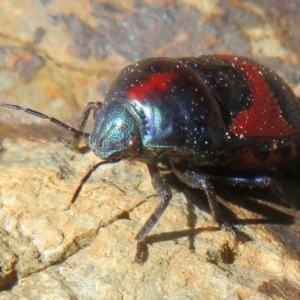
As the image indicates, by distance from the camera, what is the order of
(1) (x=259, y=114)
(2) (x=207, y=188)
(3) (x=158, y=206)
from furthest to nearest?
1. (1) (x=259, y=114)
2. (2) (x=207, y=188)
3. (3) (x=158, y=206)

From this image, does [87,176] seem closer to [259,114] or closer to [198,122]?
[198,122]

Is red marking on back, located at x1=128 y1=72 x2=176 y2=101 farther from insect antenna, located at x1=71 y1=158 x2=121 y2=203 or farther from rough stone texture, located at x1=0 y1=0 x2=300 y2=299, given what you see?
rough stone texture, located at x1=0 y1=0 x2=300 y2=299

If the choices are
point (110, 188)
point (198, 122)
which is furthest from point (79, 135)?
point (198, 122)

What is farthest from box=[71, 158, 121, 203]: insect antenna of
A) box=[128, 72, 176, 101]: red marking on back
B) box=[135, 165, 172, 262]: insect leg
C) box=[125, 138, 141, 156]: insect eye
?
box=[128, 72, 176, 101]: red marking on back

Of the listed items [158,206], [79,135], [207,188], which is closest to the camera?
[158,206]

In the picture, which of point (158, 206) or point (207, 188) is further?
point (207, 188)

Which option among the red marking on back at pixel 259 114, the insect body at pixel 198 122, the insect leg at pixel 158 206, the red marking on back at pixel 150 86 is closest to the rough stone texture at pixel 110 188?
the insect leg at pixel 158 206

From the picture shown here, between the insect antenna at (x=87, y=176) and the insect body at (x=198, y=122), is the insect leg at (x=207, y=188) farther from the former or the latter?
the insect antenna at (x=87, y=176)
